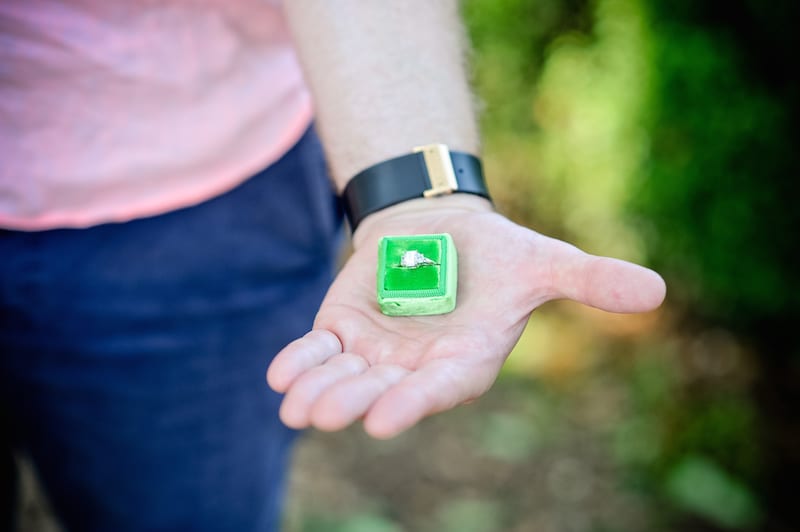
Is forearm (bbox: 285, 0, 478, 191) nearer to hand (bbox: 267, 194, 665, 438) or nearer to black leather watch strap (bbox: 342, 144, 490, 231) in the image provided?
black leather watch strap (bbox: 342, 144, 490, 231)

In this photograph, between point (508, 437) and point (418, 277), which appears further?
point (508, 437)

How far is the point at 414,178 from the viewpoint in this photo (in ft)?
5.07

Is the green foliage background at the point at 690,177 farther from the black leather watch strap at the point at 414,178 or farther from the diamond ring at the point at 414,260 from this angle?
the diamond ring at the point at 414,260

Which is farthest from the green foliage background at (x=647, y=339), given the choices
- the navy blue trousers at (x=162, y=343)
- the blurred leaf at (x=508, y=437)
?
the navy blue trousers at (x=162, y=343)

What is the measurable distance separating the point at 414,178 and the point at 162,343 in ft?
2.78

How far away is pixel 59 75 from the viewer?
5.25ft

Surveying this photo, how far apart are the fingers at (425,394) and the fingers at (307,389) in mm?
95

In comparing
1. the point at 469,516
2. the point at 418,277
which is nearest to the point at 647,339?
the point at 469,516

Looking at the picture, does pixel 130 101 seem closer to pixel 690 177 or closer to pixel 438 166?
pixel 438 166

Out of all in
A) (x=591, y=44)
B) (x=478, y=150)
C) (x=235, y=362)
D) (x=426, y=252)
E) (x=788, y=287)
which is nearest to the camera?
(x=426, y=252)

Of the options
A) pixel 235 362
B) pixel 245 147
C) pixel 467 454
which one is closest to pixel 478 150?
pixel 245 147

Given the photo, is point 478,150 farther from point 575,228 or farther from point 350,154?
point 575,228

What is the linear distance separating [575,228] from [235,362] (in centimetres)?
231

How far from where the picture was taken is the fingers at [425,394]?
1.14 metres
